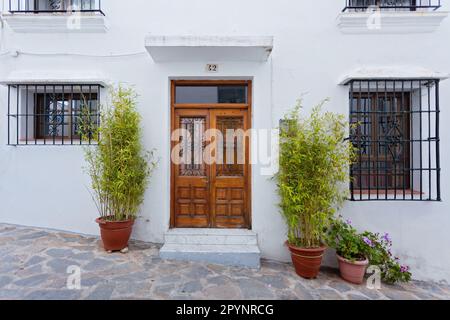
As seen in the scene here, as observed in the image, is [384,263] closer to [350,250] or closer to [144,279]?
[350,250]

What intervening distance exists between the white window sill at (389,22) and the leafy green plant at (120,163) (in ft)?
11.5

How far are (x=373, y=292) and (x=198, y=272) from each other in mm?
2158

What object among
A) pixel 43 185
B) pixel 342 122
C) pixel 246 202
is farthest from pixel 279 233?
pixel 43 185

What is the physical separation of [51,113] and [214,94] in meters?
2.77

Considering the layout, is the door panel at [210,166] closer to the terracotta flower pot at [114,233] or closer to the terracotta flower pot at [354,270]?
the terracotta flower pot at [114,233]

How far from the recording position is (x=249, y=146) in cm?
378

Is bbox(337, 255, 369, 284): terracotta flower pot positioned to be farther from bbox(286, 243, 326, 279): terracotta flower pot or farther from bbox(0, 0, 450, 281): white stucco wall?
bbox(0, 0, 450, 281): white stucco wall

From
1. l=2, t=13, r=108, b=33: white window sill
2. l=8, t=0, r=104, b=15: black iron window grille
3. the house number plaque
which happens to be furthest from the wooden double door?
l=8, t=0, r=104, b=15: black iron window grille

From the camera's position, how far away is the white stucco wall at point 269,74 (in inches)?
143

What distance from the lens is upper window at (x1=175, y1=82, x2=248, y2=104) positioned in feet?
12.7

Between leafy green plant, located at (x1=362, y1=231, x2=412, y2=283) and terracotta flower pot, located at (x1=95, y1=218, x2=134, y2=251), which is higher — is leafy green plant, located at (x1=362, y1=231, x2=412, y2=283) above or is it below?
below

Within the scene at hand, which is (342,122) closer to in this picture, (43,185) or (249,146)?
(249,146)

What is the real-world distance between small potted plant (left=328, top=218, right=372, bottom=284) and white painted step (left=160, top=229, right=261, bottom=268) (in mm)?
1083

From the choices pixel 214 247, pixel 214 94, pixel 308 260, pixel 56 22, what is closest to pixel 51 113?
pixel 56 22
